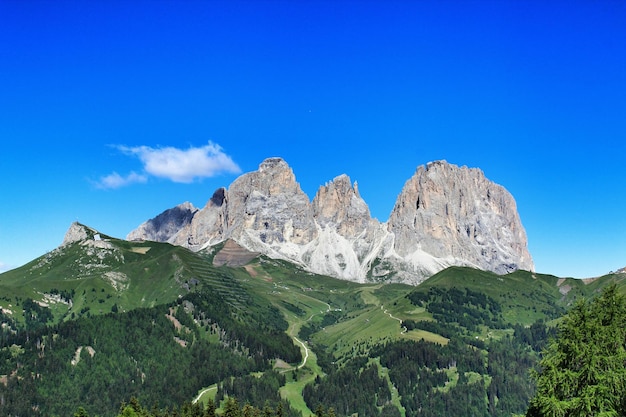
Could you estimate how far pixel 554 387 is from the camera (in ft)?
140

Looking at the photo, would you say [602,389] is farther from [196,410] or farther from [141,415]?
[196,410]

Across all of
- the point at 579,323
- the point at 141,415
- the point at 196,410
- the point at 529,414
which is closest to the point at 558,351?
the point at 579,323

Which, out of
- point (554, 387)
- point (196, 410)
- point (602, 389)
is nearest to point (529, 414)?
point (554, 387)

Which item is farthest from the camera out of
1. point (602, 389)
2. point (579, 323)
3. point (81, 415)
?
point (81, 415)

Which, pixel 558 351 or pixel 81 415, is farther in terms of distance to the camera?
pixel 81 415

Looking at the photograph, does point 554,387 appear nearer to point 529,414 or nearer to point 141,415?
point 529,414

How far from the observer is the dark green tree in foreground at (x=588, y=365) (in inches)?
1592

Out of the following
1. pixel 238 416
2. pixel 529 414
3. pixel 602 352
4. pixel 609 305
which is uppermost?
pixel 609 305

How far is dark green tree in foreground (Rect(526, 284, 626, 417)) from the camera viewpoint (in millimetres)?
40438

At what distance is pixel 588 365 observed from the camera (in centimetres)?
4166

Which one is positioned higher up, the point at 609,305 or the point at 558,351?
the point at 609,305

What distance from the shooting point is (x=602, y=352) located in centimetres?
4194

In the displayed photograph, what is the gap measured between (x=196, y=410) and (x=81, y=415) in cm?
4878

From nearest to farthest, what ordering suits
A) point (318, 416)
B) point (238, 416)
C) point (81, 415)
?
point (81, 415) → point (318, 416) → point (238, 416)
